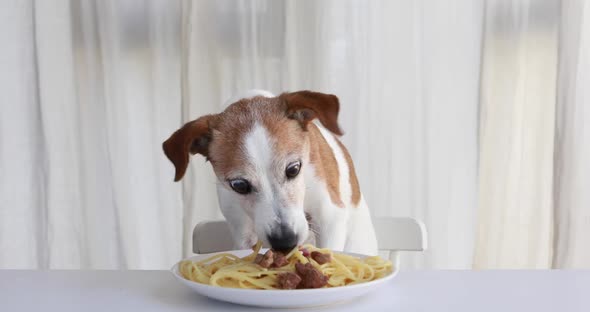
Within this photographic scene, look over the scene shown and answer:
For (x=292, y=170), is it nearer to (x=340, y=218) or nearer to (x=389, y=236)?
(x=340, y=218)

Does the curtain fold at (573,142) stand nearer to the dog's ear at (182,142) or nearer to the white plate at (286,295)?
the dog's ear at (182,142)

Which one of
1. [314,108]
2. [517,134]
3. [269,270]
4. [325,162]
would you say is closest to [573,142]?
[517,134]

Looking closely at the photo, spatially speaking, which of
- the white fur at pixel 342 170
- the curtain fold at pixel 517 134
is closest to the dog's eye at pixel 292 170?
the white fur at pixel 342 170

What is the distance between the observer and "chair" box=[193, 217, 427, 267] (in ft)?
5.12

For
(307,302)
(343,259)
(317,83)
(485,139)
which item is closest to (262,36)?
(317,83)

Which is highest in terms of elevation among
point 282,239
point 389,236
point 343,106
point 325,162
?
point 343,106

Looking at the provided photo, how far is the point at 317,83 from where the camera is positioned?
2451mm

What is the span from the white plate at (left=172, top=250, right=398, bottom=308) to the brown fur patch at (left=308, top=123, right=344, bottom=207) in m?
0.61

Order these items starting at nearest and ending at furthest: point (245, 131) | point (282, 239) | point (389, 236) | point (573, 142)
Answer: point (282, 239) → point (245, 131) → point (389, 236) → point (573, 142)

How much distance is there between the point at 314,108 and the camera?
4.21ft

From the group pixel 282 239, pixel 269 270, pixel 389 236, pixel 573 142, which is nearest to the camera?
pixel 269 270

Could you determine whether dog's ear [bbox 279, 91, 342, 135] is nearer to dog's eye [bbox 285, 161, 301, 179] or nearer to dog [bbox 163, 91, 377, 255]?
dog [bbox 163, 91, 377, 255]

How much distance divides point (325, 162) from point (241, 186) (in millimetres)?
297

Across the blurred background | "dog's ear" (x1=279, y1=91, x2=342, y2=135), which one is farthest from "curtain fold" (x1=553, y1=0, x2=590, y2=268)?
"dog's ear" (x1=279, y1=91, x2=342, y2=135)
